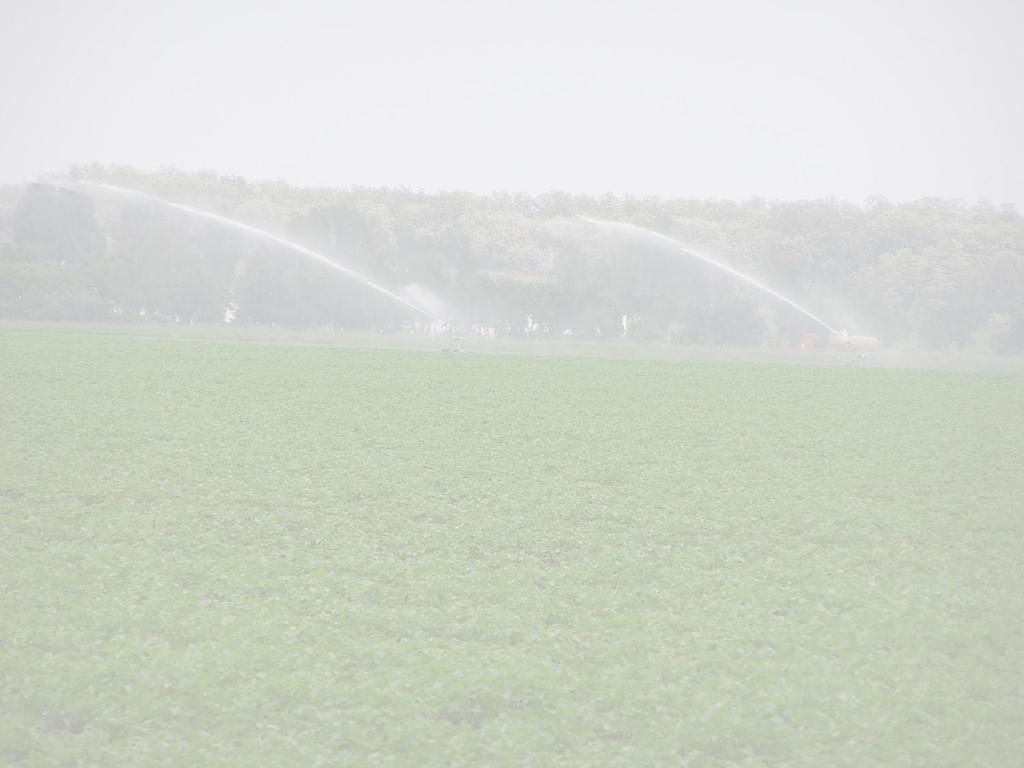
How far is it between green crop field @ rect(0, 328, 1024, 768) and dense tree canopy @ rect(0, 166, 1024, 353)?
32.0 meters

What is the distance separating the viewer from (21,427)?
677 inches

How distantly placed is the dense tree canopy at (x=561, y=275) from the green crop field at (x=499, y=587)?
1261 inches

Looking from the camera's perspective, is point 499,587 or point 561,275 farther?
point 561,275

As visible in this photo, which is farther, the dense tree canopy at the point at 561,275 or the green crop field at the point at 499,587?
the dense tree canopy at the point at 561,275

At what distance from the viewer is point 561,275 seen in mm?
57188

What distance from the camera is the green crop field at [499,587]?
7648mm

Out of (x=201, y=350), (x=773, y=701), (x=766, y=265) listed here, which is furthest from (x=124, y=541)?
(x=766, y=265)

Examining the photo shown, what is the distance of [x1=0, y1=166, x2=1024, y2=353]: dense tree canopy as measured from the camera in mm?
51312

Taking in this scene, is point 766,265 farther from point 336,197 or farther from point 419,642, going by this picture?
point 419,642

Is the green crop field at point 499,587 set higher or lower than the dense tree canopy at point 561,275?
lower

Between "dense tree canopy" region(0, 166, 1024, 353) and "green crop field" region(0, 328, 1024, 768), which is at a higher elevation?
"dense tree canopy" region(0, 166, 1024, 353)

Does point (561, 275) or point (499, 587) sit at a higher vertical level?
point (561, 275)

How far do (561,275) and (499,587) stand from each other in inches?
1865

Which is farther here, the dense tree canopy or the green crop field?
the dense tree canopy
